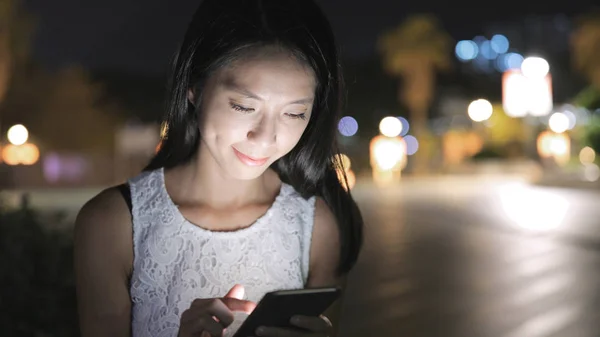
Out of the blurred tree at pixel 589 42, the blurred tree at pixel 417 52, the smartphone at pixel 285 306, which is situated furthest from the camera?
the blurred tree at pixel 417 52

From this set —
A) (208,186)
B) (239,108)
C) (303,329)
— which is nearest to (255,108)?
(239,108)

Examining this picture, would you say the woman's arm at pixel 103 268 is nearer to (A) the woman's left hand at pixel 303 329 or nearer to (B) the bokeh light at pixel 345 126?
(A) the woman's left hand at pixel 303 329

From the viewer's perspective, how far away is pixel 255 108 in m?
1.68

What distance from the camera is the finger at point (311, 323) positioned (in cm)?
149

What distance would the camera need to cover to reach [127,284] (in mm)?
1728

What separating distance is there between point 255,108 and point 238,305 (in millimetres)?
416

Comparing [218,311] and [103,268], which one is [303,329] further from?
[103,268]

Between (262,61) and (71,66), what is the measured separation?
3543cm

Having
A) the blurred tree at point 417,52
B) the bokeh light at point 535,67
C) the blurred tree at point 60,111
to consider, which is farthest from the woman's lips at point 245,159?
the blurred tree at point 417,52

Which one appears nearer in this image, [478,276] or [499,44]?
[478,276]

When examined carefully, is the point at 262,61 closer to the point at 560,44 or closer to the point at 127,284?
the point at 127,284

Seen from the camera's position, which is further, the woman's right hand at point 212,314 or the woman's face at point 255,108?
the woman's face at point 255,108

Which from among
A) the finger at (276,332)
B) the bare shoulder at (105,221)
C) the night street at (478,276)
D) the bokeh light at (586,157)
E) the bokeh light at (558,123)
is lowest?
the night street at (478,276)

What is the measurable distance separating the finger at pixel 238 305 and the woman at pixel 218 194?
0.06 feet
